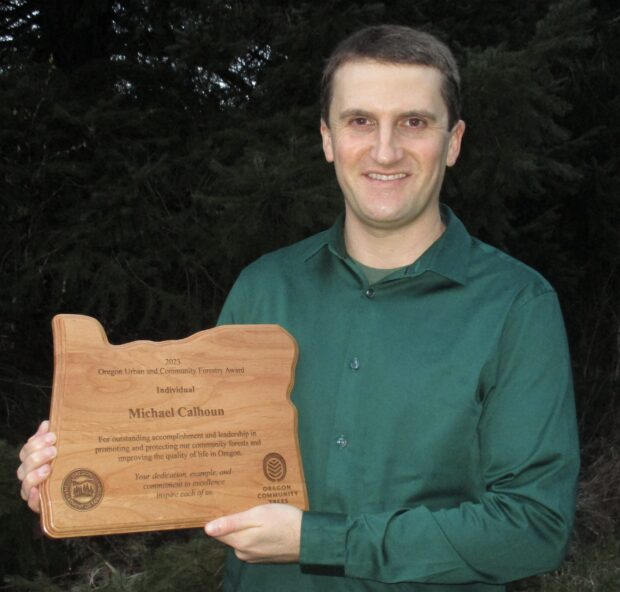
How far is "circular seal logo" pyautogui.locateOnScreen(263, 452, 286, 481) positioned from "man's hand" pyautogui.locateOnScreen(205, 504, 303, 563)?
4.3 inches

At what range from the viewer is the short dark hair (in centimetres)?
192

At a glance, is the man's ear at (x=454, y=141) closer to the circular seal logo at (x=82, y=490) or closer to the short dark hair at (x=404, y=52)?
the short dark hair at (x=404, y=52)

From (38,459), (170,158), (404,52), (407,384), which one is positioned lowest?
(38,459)

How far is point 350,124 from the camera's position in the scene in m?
2.00

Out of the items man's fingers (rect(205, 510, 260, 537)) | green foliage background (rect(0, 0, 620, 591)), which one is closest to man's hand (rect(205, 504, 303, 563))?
man's fingers (rect(205, 510, 260, 537))

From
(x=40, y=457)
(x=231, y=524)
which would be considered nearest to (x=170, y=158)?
(x=40, y=457)

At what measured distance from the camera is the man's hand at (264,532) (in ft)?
5.89

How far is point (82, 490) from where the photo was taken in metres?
1.85

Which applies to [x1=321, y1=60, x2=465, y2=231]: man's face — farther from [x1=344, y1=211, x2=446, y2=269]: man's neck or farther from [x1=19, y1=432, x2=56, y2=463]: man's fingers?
[x1=19, y1=432, x2=56, y2=463]: man's fingers

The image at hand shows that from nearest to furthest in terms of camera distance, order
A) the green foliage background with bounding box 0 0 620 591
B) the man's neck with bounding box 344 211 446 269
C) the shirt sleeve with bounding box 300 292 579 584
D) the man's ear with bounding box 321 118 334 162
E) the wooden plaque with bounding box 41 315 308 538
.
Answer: the shirt sleeve with bounding box 300 292 579 584 < the wooden plaque with bounding box 41 315 308 538 < the man's neck with bounding box 344 211 446 269 < the man's ear with bounding box 321 118 334 162 < the green foliage background with bounding box 0 0 620 591

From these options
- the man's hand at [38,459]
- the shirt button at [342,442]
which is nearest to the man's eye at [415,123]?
the shirt button at [342,442]

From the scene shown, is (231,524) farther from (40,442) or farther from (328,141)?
(328,141)

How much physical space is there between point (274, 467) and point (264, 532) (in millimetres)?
180

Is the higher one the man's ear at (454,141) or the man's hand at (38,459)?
the man's ear at (454,141)
